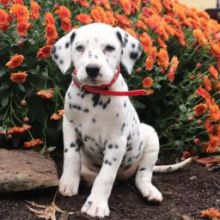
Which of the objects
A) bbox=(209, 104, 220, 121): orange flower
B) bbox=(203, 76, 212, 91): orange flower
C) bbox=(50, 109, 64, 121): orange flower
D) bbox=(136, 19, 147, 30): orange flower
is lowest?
bbox=(209, 104, 220, 121): orange flower

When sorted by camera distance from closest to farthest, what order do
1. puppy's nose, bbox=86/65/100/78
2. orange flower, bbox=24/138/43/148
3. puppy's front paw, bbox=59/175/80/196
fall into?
puppy's nose, bbox=86/65/100/78, puppy's front paw, bbox=59/175/80/196, orange flower, bbox=24/138/43/148

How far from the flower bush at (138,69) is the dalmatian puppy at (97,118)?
0.52 metres

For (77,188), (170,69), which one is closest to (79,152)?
(77,188)

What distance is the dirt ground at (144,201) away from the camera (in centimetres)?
412

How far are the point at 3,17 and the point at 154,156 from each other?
1508mm

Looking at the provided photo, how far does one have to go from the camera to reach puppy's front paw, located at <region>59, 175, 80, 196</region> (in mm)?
4273

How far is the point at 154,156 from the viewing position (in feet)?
15.2

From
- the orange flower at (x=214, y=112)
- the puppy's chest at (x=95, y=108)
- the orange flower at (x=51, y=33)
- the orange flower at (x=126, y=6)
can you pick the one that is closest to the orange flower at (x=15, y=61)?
the orange flower at (x=51, y=33)

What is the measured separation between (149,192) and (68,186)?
581 millimetres

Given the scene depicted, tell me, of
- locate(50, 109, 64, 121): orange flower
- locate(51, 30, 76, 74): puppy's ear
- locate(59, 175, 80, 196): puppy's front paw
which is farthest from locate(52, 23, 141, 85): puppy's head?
locate(59, 175, 80, 196): puppy's front paw

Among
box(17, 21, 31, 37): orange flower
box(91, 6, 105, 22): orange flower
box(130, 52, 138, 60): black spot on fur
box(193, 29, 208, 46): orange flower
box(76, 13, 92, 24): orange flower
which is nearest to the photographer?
box(130, 52, 138, 60): black spot on fur

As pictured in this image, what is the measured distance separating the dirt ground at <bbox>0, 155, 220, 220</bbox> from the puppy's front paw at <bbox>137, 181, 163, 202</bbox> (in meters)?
0.05

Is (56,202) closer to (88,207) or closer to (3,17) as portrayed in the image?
(88,207)

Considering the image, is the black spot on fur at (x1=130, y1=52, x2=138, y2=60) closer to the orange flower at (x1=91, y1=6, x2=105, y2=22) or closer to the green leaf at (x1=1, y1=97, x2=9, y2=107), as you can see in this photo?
the orange flower at (x1=91, y1=6, x2=105, y2=22)
